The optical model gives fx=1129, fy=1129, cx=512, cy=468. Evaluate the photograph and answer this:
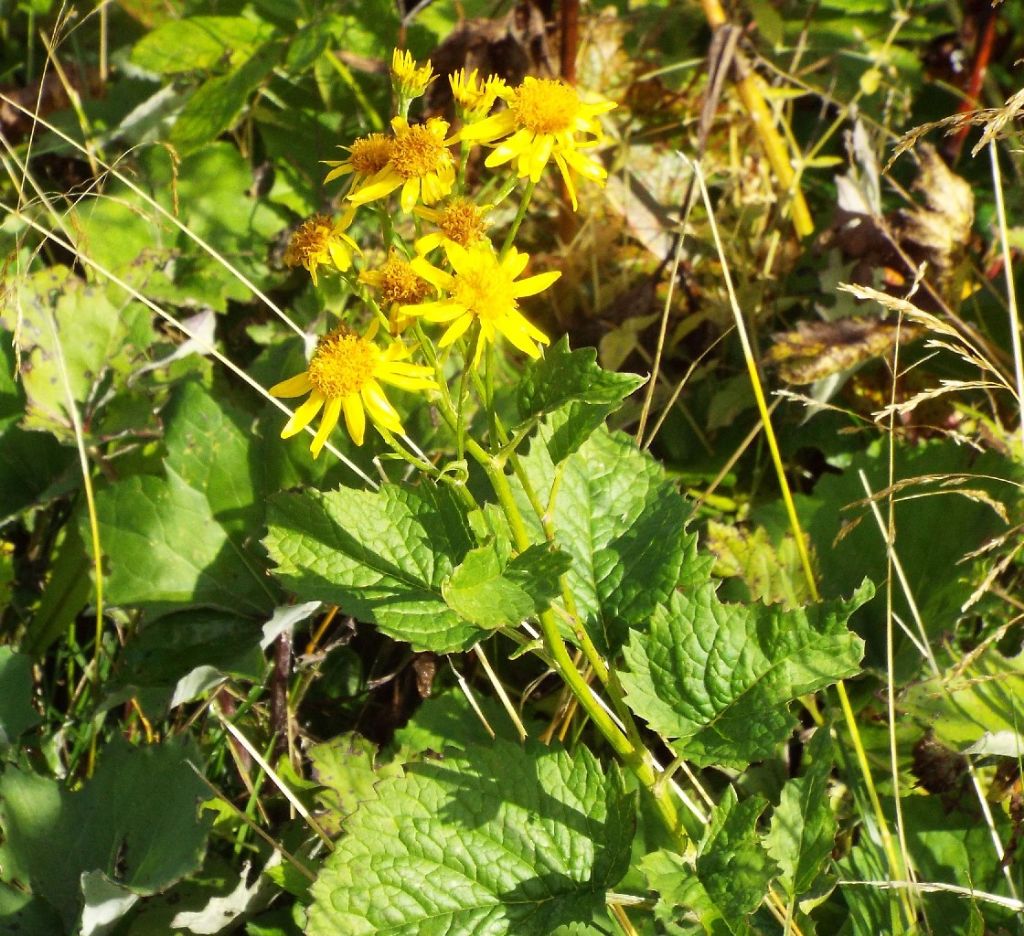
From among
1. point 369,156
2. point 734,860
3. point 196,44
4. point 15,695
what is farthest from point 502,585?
point 196,44

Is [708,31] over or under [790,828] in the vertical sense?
over

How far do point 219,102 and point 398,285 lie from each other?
3.94 feet

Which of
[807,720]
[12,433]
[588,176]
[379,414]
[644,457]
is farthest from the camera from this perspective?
[12,433]

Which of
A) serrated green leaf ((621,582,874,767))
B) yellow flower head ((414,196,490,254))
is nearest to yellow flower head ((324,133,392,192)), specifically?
yellow flower head ((414,196,490,254))

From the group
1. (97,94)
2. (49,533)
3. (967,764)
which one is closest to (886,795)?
(967,764)

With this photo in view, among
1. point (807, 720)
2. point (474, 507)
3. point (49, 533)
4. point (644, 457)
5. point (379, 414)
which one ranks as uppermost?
point (379, 414)

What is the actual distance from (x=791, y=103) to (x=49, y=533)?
1.87m

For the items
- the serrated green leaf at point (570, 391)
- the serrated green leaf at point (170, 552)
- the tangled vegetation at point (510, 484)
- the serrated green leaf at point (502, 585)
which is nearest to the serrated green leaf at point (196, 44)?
the tangled vegetation at point (510, 484)

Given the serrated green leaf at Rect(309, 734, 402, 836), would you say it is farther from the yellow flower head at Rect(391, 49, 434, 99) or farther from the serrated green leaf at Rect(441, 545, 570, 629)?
the yellow flower head at Rect(391, 49, 434, 99)

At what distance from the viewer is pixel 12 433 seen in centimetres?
206

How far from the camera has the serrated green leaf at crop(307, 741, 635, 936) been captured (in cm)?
133

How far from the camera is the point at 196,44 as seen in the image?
2273 mm

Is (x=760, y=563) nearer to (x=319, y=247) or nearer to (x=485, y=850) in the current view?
(x=485, y=850)

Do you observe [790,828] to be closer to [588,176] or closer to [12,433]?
[588,176]
